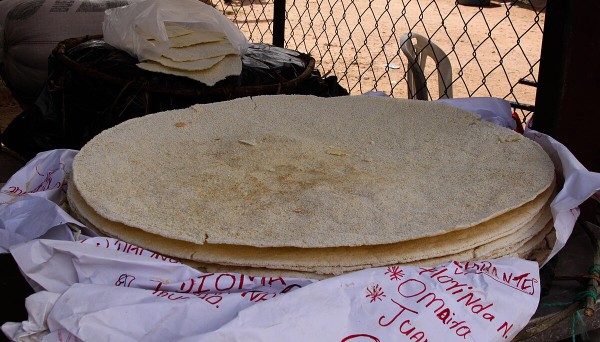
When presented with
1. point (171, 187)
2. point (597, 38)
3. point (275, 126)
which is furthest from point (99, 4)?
point (597, 38)

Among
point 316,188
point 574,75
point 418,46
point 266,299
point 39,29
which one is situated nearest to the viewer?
point 266,299

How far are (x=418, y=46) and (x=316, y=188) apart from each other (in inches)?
107

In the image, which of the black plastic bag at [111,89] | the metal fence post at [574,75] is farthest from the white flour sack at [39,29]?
the metal fence post at [574,75]

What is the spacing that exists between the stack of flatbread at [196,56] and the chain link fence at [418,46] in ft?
3.76

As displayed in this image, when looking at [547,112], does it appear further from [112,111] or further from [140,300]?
[112,111]

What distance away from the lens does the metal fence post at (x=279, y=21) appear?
363 cm

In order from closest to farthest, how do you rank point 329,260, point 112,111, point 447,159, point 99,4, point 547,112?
point 329,260 → point 447,159 → point 547,112 → point 112,111 → point 99,4

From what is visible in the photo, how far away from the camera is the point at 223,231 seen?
1272 millimetres

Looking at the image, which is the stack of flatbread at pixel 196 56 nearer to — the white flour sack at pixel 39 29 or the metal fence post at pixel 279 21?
the metal fence post at pixel 279 21

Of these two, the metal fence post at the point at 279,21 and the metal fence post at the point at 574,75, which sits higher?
the metal fence post at the point at 574,75

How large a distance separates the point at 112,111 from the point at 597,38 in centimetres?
166

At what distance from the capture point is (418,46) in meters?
3.99

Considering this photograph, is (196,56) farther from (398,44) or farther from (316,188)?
(398,44)

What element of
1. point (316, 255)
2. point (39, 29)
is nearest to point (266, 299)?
point (316, 255)
